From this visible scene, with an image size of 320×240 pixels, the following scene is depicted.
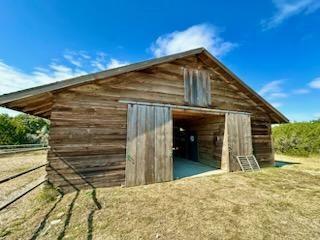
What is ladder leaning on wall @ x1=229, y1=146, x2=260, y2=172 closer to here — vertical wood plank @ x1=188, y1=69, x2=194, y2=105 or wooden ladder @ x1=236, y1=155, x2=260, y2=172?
wooden ladder @ x1=236, y1=155, x2=260, y2=172

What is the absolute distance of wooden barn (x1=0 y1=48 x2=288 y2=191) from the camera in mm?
5855

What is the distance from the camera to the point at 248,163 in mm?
9344

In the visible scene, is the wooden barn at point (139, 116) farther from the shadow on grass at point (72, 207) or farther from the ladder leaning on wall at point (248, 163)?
the ladder leaning on wall at point (248, 163)

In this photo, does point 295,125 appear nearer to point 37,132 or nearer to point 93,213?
point 93,213

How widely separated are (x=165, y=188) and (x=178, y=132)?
9.52m

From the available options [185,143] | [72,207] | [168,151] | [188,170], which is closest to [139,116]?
[168,151]

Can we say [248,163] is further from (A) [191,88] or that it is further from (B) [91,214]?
(B) [91,214]

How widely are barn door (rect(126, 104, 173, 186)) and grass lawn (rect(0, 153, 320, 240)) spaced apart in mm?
530

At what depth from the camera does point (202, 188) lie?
6273 millimetres

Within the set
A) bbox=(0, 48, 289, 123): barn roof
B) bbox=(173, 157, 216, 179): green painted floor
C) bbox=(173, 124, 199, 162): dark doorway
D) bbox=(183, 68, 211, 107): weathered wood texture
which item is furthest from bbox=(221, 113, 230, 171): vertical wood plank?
bbox=(173, 124, 199, 162): dark doorway

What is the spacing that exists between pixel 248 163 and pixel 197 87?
15.7 ft

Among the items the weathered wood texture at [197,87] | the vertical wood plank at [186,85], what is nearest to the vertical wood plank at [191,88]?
the weathered wood texture at [197,87]

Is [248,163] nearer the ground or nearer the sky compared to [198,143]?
nearer the ground

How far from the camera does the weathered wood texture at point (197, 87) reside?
8.30m
